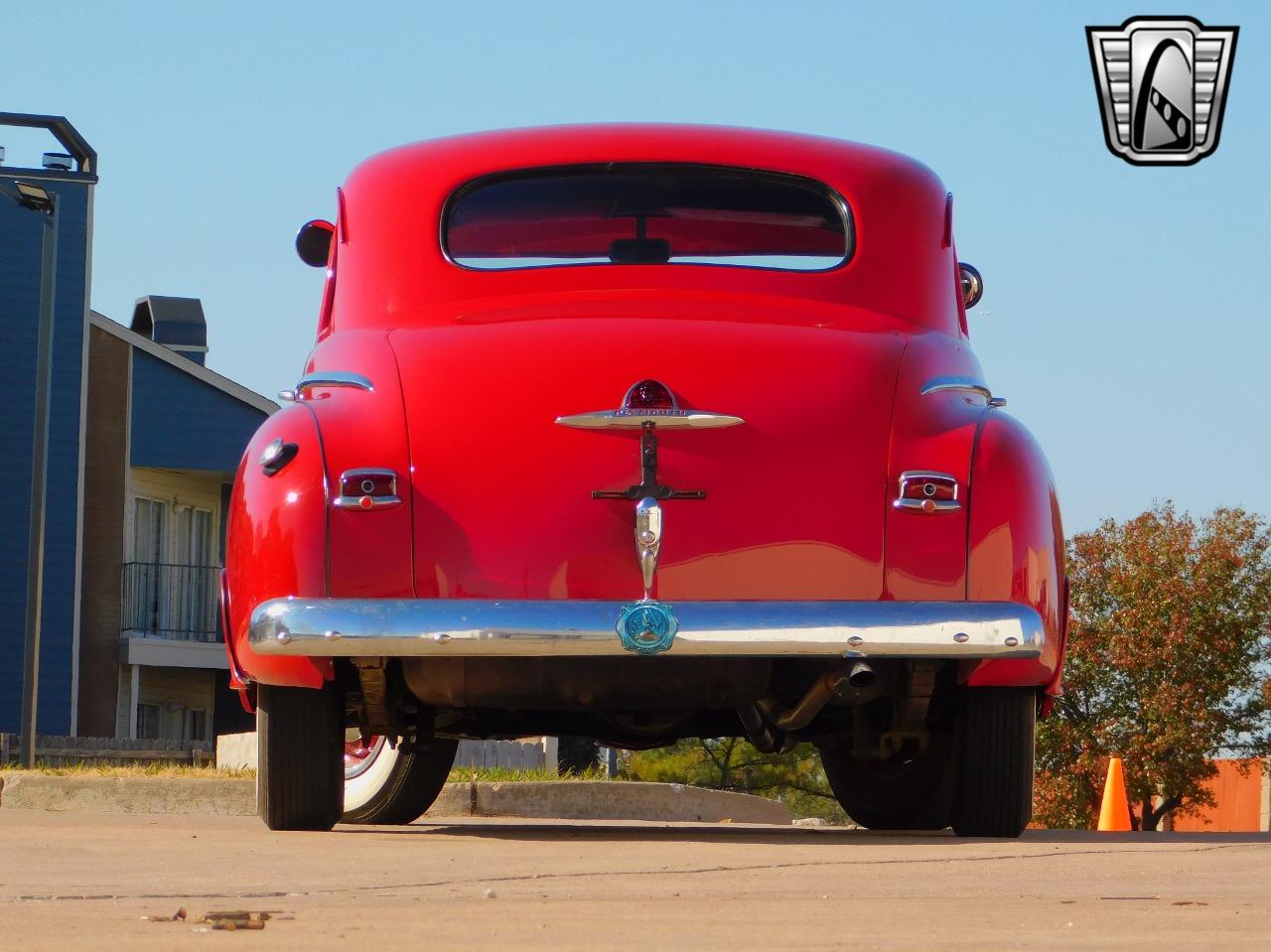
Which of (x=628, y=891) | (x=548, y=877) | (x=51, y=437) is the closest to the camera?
(x=628, y=891)

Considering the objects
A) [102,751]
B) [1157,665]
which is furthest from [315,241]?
[1157,665]

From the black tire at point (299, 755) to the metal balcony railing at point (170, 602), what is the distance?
23226mm

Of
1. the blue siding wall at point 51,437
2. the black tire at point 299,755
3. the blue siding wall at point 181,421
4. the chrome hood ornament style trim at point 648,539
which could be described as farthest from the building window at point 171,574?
the chrome hood ornament style trim at point 648,539

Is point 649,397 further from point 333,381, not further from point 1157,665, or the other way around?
point 1157,665

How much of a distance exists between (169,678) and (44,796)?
2071 cm

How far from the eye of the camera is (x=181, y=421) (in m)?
29.6

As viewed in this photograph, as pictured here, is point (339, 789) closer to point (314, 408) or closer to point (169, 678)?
point (314, 408)

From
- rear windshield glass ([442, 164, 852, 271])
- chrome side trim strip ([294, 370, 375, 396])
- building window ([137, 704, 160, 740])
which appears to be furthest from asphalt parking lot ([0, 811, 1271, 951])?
building window ([137, 704, 160, 740])

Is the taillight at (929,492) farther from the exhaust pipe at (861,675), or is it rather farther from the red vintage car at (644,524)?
the exhaust pipe at (861,675)

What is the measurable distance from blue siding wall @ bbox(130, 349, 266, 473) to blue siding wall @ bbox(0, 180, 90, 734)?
119cm

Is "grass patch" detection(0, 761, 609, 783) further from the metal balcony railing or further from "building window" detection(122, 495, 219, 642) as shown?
"building window" detection(122, 495, 219, 642)

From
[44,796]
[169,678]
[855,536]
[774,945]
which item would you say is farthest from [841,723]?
[169,678]

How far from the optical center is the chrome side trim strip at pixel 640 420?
5.83 m

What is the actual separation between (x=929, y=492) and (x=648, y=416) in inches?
31.4
